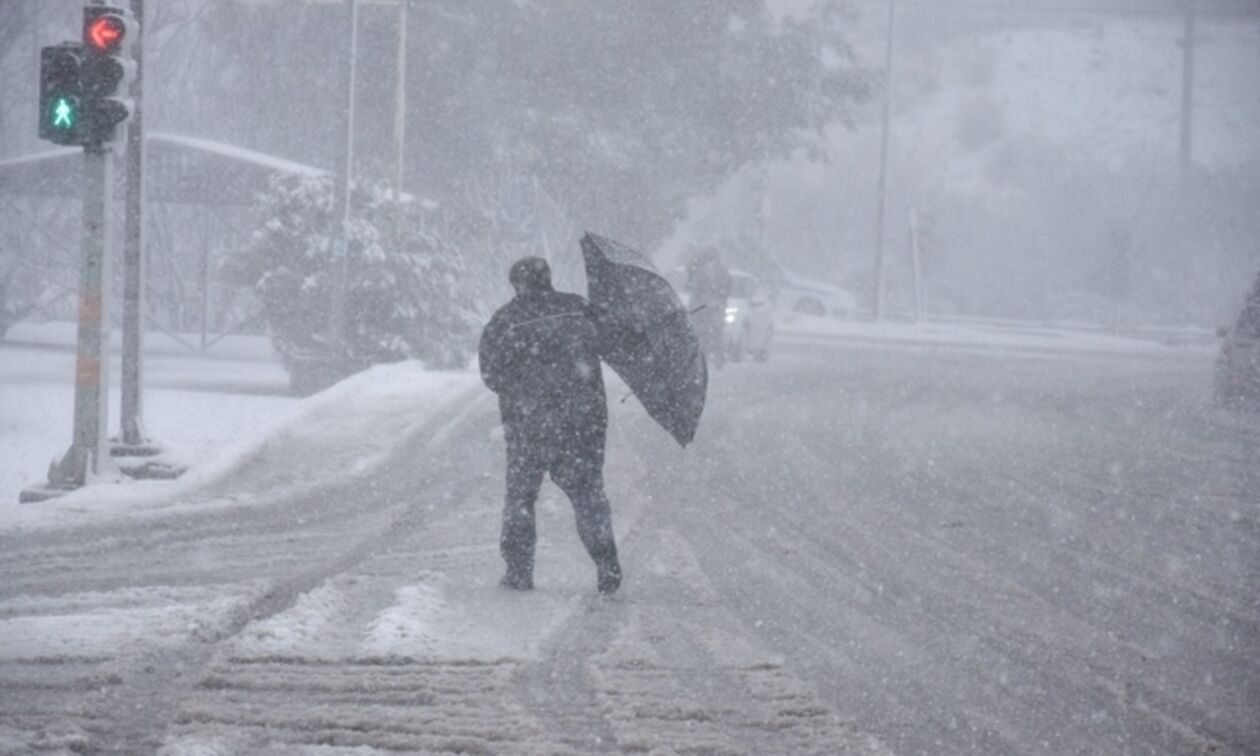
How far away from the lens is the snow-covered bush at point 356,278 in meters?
21.7

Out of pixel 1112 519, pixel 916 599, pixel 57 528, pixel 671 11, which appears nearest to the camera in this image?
pixel 916 599

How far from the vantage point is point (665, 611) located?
7883mm

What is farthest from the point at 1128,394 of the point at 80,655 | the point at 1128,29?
the point at 1128,29

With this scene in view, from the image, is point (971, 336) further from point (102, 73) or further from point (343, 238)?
point (102, 73)

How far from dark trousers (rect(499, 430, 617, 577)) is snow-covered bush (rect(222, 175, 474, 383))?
12795 mm

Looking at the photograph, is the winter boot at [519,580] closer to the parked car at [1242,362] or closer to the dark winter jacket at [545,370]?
the dark winter jacket at [545,370]

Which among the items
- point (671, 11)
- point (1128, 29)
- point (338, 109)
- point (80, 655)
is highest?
point (1128, 29)

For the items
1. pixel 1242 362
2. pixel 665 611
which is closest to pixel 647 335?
pixel 665 611

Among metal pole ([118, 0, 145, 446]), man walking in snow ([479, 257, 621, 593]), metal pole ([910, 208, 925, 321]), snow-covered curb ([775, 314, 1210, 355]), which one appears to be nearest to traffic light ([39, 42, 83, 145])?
metal pole ([118, 0, 145, 446])

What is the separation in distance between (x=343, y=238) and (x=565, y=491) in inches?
491

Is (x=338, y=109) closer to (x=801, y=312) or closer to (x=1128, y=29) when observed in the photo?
(x=801, y=312)

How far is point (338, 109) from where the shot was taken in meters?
20.1

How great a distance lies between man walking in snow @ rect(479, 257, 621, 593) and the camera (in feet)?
26.3

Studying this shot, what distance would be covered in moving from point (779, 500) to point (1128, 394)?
541 inches
